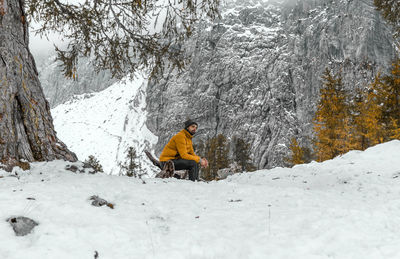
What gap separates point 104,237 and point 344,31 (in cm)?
10555

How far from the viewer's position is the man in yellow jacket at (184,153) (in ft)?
20.7

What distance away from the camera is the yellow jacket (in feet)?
20.7

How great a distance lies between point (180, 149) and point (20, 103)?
335 centimetres

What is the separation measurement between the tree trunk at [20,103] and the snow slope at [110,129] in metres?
117

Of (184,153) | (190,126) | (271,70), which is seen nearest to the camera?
(184,153)

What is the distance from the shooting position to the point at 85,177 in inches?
178

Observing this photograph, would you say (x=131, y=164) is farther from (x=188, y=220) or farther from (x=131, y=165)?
(x=188, y=220)

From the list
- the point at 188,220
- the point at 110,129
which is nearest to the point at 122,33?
the point at 188,220

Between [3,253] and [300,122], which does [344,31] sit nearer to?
[300,122]

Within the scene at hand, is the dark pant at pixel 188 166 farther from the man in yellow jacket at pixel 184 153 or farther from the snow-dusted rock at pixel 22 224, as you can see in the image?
the snow-dusted rock at pixel 22 224

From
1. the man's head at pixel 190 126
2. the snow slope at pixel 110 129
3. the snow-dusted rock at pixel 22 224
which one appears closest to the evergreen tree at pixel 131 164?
the man's head at pixel 190 126

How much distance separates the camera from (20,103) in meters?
4.73

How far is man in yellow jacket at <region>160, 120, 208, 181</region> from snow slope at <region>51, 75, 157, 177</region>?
116m

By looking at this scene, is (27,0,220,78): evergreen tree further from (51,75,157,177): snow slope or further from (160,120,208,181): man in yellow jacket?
(51,75,157,177): snow slope
